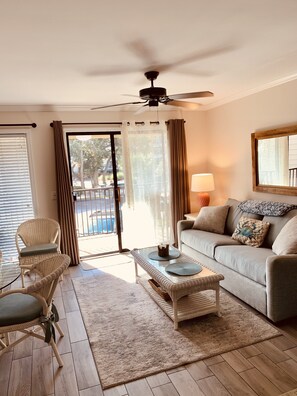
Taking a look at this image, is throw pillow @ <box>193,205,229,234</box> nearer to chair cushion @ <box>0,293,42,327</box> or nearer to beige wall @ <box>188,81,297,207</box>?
beige wall @ <box>188,81,297,207</box>

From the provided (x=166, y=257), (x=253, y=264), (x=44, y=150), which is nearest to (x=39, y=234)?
(x=44, y=150)

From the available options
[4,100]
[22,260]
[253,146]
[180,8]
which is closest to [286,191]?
[253,146]

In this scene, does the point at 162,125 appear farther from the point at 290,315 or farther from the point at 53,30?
the point at 290,315

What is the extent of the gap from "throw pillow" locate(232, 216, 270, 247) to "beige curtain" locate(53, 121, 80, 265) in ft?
8.17

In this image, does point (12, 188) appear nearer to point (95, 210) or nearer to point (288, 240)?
point (95, 210)

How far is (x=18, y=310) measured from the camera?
7.42 ft

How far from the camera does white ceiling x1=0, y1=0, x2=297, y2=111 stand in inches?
74.1

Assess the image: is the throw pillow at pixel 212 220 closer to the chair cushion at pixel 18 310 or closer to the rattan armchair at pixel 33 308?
the rattan armchair at pixel 33 308

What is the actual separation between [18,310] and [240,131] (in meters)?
3.87

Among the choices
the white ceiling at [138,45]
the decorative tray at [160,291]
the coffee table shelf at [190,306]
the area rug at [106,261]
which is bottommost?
the area rug at [106,261]

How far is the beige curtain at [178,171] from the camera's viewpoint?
5.15 m

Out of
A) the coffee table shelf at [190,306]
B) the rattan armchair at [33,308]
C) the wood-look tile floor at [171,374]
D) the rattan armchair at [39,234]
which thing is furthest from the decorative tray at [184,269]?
the rattan armchair at [39,234]

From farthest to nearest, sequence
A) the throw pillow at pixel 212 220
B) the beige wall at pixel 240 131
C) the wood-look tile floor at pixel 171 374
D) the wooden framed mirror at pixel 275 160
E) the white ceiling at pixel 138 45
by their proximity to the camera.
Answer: the throw pillow at pixel 212 220
the beige wall at pixel 240 131
the wooden framed mirror at pixel 275 160
the wood-look tile floor at pixel 171 374
the white ceiling at pixel 138 45

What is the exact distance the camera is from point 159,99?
3047 mm
